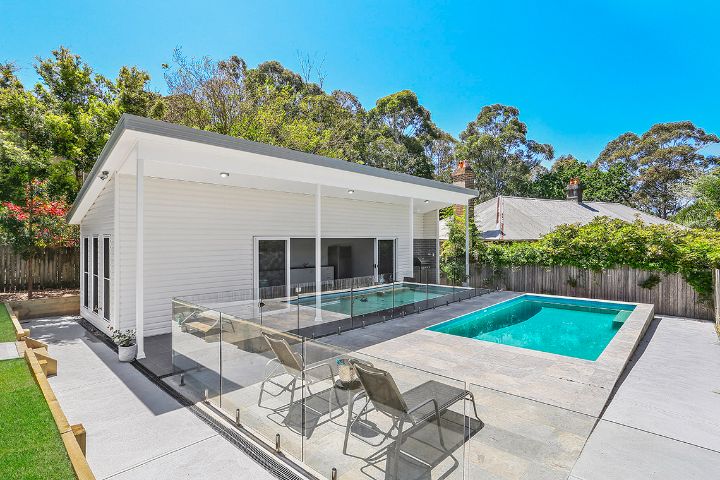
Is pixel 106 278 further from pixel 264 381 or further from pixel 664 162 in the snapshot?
pixel 664 162

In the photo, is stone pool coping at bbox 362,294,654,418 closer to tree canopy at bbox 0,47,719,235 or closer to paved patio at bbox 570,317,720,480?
paved patio at bbox 570,317,720,480

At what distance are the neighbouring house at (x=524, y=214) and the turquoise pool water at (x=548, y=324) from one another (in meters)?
4.69

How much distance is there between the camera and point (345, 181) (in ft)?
27.3

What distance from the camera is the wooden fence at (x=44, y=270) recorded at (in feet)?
33.1

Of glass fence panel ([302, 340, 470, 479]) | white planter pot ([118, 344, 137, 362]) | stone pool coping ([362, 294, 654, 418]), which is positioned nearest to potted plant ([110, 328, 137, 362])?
white planter pot ([118, 344, 137, 362])

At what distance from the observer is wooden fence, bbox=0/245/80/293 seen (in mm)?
10102

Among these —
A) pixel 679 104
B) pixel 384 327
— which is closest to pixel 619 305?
pixel 384 327

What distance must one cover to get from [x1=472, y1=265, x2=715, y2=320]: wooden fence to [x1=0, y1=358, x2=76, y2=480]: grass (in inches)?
498

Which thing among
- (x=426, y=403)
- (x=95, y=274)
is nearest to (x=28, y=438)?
(x=426, y=403)

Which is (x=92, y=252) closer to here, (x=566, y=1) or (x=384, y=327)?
(x=384, y=327)

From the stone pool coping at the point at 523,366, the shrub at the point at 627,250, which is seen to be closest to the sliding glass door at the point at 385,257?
the shrub at the point at 627,250

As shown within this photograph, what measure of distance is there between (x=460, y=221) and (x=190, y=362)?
10916mm

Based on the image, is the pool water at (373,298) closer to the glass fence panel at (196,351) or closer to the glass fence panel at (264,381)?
the glass fence panel at (196,351)

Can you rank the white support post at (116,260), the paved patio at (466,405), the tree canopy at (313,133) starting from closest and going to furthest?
the paved patio at (466,405) → the white support post at (116,260) → the tree canopy at (313,133)
